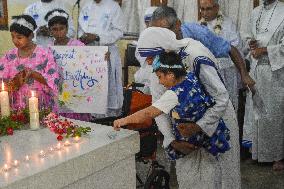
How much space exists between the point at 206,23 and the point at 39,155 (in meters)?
3.46

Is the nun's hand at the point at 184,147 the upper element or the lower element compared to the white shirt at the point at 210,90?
lower

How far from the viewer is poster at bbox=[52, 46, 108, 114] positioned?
5.00 metres

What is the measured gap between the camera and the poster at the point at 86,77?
4996mm

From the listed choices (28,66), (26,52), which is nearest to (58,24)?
(26,52)

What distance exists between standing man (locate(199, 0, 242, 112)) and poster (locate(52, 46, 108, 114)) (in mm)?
1291

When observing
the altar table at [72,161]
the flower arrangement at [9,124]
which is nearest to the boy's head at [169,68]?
the altar table at [72,161]

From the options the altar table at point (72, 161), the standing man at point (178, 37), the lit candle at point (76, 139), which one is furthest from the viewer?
the standing man at point (178, 37)

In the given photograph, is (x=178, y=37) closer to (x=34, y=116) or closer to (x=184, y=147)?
(x=184, y=147)

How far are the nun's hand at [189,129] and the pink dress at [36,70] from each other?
5.17 ft

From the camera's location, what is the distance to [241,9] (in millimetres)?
6004

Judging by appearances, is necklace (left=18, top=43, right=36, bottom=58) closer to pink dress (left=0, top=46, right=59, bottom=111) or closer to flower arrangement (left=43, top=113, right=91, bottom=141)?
pink dress (left=0, top=46, right=59, bottom=111)

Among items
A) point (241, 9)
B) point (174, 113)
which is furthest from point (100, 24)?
point (174, 113)

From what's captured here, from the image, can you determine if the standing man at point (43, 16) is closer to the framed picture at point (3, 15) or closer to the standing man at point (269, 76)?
the framed picture at point (3, 15)

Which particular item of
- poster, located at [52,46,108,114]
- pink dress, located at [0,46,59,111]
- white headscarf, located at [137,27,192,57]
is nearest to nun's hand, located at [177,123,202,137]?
white headscarf, located at [137,27,192,57]
